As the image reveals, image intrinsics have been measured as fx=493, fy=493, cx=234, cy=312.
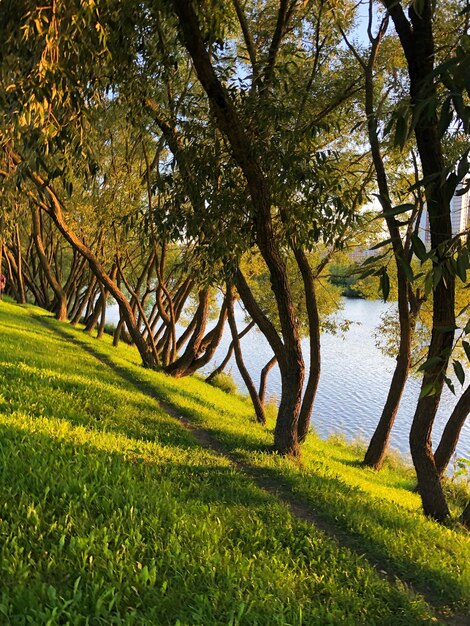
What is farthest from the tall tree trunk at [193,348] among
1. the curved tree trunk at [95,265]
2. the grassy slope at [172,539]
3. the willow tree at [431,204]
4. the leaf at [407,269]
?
the leaf at [407,269]

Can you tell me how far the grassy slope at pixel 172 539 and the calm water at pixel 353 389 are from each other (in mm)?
11168

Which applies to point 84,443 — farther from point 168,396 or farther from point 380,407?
point 380,407

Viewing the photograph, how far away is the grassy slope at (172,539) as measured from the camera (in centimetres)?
248

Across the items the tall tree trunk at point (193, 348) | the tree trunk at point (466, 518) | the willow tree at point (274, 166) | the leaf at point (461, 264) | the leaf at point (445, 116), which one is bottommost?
the tree trunk at point (466, 518)

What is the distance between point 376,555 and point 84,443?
2.76m

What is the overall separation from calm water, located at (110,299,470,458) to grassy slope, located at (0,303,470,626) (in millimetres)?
11168

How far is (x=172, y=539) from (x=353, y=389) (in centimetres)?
1950

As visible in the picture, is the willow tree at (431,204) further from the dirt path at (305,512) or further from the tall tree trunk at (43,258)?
the tall tree trunk at (43,258)

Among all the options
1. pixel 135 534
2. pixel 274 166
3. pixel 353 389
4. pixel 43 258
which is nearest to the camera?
pixel 135 534

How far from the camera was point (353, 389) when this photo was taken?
21641 mm

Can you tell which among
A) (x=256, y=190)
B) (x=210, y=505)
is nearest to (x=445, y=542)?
(x=210, y=505)

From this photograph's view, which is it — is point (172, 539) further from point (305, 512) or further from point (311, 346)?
point (311, 346)

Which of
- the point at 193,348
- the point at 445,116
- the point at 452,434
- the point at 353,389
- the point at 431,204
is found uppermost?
the point at 431,204

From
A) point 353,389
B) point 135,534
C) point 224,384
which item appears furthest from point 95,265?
point 353,389
